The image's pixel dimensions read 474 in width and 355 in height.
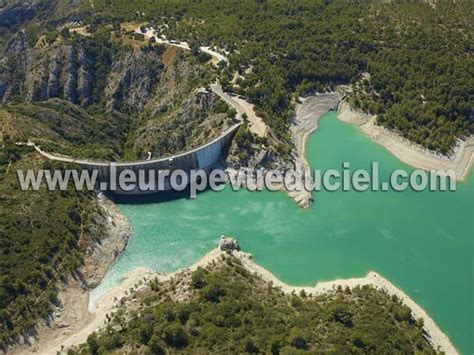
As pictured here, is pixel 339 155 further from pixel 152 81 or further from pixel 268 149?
pixel 152 81

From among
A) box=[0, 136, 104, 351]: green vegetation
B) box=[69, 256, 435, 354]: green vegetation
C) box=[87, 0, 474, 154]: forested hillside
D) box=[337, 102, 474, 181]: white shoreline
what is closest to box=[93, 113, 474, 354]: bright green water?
box=[337, 102, 474, 181]: white shoreline

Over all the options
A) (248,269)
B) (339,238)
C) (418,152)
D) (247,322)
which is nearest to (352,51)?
(418,152)

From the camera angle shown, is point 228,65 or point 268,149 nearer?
point 268,149

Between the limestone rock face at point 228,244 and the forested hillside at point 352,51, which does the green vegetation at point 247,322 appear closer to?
the limestone rock face at point 228,244

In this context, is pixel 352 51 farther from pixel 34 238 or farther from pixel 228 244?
pixel 34 238

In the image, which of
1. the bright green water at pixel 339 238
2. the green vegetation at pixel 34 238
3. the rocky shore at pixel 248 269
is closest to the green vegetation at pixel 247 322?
the rocky shore at pixel 248 269

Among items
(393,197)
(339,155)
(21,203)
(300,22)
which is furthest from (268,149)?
(300,22)
